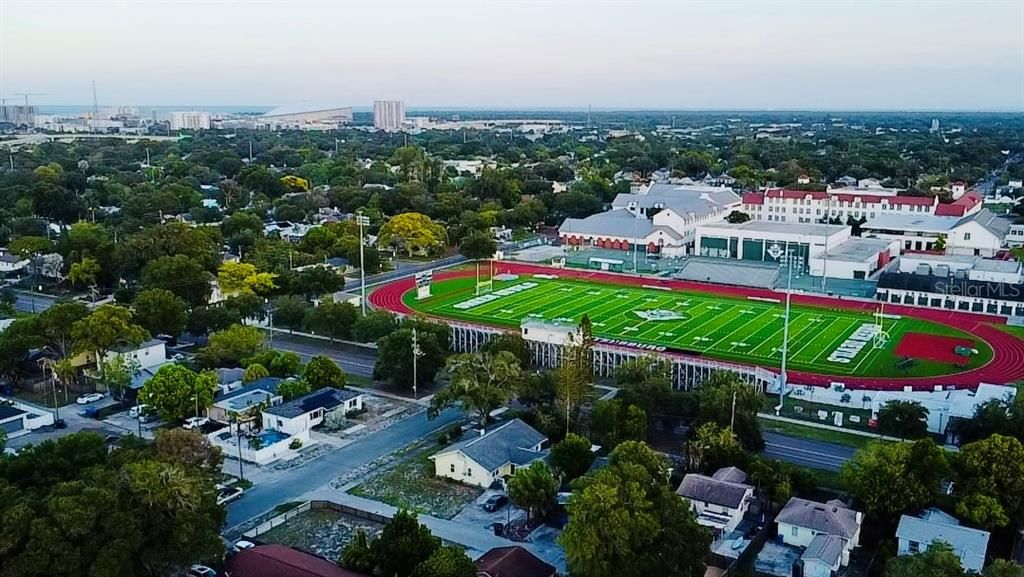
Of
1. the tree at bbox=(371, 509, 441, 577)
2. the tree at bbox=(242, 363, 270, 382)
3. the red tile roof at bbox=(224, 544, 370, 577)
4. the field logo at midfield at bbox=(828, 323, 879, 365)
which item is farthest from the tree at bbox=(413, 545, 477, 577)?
the field logo at midfield at bbox=(828, 323, 879, 365)

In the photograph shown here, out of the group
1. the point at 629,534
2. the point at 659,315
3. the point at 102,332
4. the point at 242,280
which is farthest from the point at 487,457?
the point at 242,280

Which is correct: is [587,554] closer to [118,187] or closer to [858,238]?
[858,238]

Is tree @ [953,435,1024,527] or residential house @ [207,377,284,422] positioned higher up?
tree @ [953,435,1024,527]

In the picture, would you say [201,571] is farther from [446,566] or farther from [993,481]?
[993,481]

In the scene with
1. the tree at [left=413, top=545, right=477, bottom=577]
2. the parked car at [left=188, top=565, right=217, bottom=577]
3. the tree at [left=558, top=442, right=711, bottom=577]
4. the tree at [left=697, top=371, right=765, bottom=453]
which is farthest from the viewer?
the tree at [left=697, top=371, right=765, bottom=453]

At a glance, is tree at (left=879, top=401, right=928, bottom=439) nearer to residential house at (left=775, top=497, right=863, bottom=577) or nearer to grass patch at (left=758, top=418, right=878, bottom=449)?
grass patch at (left=758, top=418, right=878, bottom=449)
